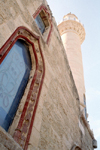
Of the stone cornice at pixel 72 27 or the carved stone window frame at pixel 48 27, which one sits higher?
the stone cornice at pixel 72 27

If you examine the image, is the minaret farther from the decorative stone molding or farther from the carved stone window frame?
the decorative stone molding

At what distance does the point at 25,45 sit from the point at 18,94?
42.8 inches

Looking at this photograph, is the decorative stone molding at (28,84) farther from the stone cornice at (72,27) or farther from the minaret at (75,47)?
the stone cornice at (72,27)

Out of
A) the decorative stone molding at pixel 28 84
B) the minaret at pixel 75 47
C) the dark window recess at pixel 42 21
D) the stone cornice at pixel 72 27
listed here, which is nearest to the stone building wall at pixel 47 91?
the decorative stone molding at pixel 28 84

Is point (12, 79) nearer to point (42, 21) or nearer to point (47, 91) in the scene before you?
point (47, 91)

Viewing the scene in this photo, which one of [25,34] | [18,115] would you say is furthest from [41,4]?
[18,115]

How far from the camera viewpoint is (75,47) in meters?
10.8

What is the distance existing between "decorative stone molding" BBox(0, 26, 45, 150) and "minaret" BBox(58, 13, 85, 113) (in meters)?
4.75

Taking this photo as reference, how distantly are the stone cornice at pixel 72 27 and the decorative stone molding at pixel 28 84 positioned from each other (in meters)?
9.83

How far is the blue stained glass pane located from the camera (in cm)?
228

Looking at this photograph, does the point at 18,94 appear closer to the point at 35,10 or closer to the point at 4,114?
the point at 4,114

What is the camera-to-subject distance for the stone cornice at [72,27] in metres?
12.8

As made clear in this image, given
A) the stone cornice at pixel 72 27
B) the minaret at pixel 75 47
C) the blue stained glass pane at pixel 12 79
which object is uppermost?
the stone cornice at pixel 72 27

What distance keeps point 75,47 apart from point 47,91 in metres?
8.05
